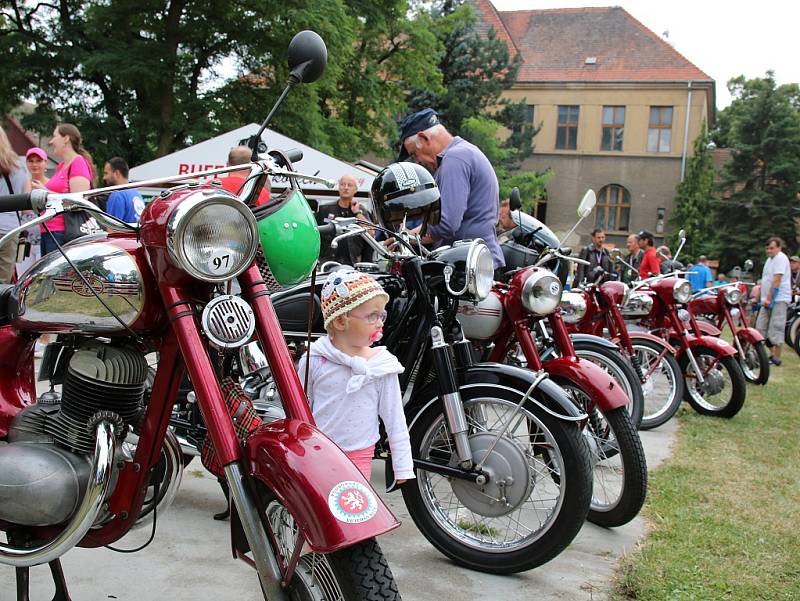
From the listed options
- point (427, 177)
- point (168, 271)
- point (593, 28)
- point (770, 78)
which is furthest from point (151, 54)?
point (593, 28)

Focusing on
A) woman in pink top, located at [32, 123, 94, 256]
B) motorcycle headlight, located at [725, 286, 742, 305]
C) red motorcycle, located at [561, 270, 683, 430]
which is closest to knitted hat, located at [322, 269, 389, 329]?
red motorcycle, located at [561, 270, 683, 430]

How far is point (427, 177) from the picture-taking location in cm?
338

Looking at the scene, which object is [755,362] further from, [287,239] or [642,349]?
[287,239]

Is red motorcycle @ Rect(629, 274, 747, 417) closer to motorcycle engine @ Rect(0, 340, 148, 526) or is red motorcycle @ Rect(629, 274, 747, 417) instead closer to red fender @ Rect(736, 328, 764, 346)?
red fender @ Rect(736, 328, 764, 346)

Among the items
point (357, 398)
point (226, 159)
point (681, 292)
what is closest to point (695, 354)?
point (681, 292)

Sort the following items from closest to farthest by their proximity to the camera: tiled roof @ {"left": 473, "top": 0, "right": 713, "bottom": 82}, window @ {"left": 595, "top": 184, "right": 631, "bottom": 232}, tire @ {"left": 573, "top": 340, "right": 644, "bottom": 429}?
tire @ {"left": 573, "top": 340, "right": 644, "bottom": 429} < tiled roof @ {"left": 473, "top": 0, "right": 713, "bottom": 82} < window @ {"left": 595, "top": 184, "right": 631, "bottom": 232}

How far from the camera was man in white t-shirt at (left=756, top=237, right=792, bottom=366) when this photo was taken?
38.5 ft

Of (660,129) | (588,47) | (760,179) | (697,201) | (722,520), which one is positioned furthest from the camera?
(588,47)

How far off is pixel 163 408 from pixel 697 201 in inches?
1539

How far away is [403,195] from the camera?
10.9 ft

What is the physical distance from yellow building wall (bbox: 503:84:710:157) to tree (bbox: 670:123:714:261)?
65.9 inches

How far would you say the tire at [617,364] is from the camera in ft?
16.6

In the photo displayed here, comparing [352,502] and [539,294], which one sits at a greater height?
[539,294]

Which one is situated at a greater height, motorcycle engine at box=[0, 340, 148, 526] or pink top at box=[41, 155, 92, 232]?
pink top at box=[41, 155, 92, 232]
